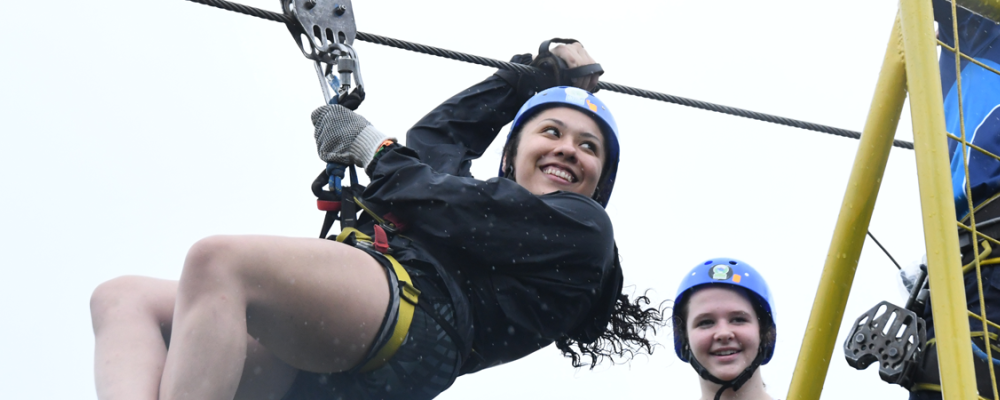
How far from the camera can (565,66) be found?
3.89m

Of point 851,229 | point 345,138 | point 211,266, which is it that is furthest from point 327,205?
point 851,229

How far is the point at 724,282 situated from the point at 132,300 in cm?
256

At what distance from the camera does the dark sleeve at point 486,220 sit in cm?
277

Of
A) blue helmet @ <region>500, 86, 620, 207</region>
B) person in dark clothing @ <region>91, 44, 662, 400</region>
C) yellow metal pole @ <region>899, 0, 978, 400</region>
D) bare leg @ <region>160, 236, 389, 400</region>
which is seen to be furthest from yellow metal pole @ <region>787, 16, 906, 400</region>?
blue helmet @ <region>500, 86, 620, 207</region>

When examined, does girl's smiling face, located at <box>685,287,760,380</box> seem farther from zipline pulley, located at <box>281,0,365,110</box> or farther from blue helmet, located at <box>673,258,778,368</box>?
zipline pulley, located at <box>281,0,365,110</box>

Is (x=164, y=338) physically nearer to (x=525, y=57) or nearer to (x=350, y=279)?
(x=350, y=279)

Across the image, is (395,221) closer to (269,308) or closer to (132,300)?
(269,308)

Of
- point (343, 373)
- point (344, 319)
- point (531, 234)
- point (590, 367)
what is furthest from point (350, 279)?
point (590, 367)

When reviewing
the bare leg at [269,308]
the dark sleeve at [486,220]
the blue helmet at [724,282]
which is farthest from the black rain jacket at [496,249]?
the blue helmet at [724,282]

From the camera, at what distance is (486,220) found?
2.78 meters

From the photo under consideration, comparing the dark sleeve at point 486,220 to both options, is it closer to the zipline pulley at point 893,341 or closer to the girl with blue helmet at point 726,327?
the zipline pulley at point 893,341

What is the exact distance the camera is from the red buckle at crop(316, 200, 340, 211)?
9.59 feet

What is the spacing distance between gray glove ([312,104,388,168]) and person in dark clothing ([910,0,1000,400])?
1639 mm

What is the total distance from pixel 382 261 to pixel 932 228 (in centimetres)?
140
